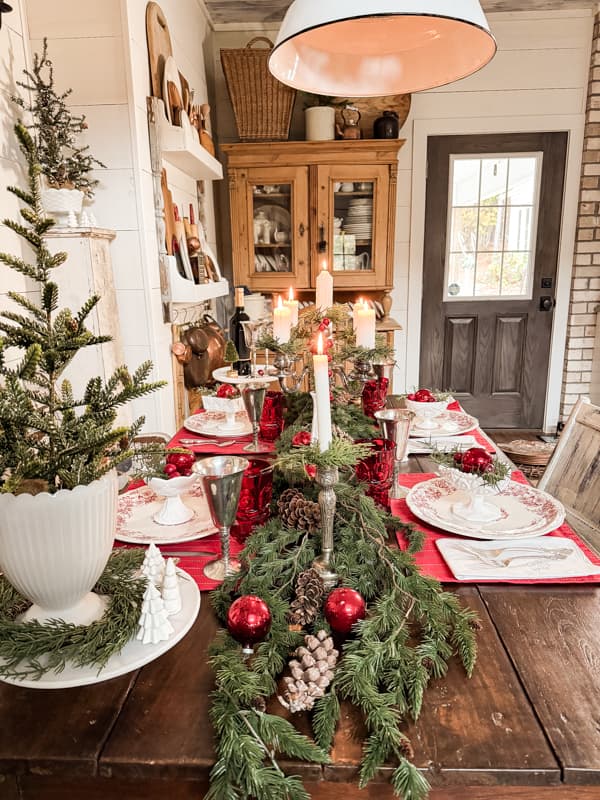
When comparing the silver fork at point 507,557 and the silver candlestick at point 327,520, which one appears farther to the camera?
the silver fork at point 507,557

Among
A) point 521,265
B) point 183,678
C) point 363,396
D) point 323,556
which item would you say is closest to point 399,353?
point 521,265

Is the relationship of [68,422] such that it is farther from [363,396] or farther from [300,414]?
[363,396]

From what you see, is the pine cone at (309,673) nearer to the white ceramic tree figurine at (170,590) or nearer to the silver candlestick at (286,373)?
the white ceramic tree figurine at (170,590)

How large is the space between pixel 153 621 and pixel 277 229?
10.5 ft

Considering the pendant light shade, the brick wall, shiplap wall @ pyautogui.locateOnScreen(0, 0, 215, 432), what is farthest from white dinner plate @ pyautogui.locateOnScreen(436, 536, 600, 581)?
the brick wall

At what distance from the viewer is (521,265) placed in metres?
4.02

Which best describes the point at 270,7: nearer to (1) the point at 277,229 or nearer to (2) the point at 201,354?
(1) the point at 277,229

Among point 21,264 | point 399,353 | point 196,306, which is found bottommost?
point 399,353

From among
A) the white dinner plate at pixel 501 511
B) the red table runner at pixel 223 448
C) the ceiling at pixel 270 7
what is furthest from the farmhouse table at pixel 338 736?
the ceiling at pixel 270 7

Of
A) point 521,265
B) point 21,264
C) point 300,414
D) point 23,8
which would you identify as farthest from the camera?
point 521,265

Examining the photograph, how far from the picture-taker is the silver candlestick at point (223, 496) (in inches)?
36.6

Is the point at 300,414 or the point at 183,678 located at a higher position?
the point at 300,414

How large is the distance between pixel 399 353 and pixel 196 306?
1.50 meters

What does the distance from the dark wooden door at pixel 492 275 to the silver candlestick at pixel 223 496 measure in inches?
128
